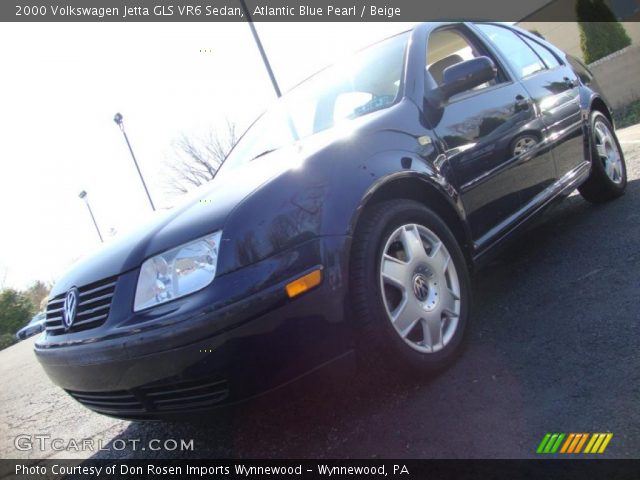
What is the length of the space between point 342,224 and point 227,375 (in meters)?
0.70

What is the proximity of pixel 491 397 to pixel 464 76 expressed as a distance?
1.62 metres

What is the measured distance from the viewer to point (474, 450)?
1.59 m

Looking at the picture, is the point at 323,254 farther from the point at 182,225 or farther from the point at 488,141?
the point at 488,141

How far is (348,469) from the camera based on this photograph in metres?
1.69

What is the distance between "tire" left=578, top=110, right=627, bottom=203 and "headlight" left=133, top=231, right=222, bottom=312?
3.52 metres

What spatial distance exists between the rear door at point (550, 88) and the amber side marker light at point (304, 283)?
2331 mm

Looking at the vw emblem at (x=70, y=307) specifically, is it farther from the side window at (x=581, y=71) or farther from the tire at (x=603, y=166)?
the side window at (x=581, y=71)

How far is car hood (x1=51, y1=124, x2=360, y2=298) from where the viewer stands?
1823mm

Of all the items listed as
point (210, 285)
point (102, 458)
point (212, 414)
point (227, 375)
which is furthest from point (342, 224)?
point (102, 458)

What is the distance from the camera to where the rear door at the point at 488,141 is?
258cm

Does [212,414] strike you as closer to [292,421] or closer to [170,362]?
[170,362]

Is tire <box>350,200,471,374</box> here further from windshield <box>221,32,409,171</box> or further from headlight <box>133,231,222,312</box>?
windshield <box>221,32,409,171</box>

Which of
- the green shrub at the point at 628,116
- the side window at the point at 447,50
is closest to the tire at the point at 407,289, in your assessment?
the side window at the point at 447,50

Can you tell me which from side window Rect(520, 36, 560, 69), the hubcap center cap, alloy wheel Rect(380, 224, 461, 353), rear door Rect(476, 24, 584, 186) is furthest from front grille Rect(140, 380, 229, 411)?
side window Rect(520, 36, 560, 69)
